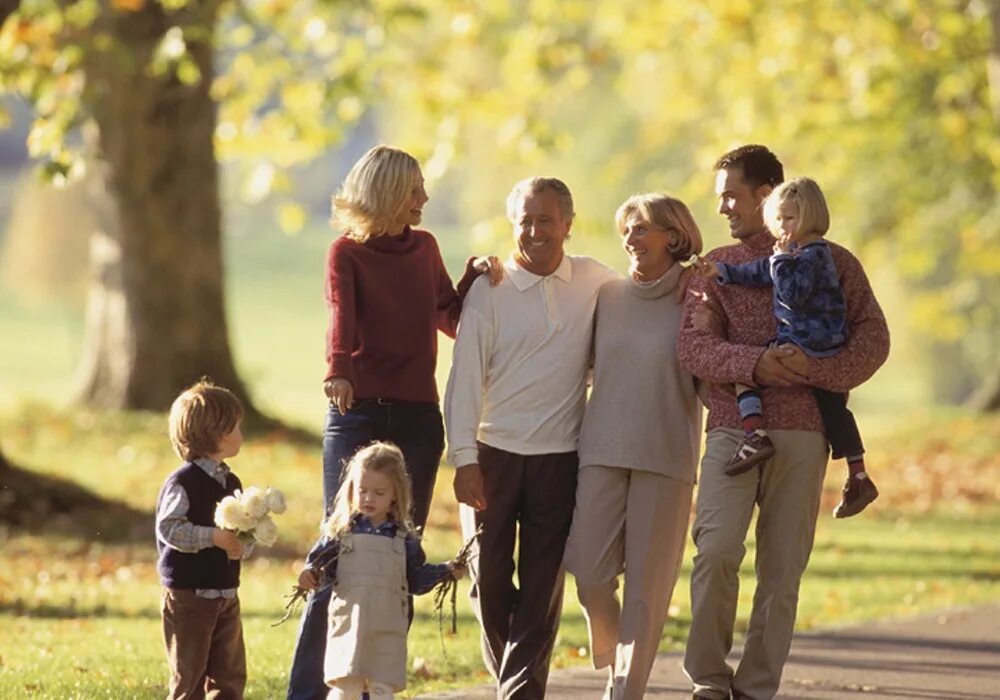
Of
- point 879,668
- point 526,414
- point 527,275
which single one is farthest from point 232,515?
point 879,668

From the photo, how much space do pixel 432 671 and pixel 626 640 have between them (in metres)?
1.72

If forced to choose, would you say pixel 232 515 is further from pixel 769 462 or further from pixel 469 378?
pixel 769 462

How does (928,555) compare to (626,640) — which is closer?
(626,640)

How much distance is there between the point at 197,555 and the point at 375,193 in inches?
55.3

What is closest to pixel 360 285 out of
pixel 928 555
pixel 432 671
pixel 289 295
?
pixel 432 671

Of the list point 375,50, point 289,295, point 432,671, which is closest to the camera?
point 432,671

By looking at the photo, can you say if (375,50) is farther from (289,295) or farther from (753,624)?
(289,295)

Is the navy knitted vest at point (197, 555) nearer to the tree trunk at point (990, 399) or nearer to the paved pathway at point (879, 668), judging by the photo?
the paved pathway at point (879, 668)

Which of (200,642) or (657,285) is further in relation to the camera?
(657,285)

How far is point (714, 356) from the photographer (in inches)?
246

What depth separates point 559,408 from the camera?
648cm

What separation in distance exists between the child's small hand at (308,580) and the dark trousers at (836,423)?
1.87m

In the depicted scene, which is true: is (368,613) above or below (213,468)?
below

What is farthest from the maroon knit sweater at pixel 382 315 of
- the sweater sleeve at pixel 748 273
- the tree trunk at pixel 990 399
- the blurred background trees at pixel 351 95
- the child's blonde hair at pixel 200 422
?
the tree trunk at pixel 990 399
